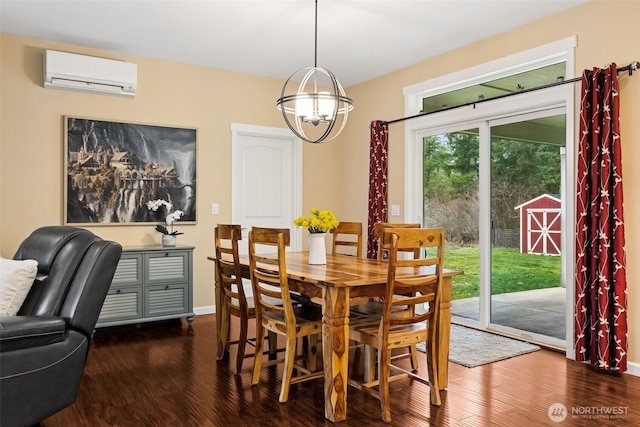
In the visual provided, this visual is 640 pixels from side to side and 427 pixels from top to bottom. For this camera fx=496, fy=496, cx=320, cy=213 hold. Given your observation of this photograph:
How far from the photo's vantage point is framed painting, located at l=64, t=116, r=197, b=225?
468 centimetres

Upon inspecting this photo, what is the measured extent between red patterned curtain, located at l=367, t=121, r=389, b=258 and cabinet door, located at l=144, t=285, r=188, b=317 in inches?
80.6

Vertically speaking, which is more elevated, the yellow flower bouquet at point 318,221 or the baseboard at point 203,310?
the yellow flower bouquet at point 318,221

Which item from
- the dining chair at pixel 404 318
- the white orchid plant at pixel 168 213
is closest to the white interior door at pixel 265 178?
the white orchid plant at pixel 168 213

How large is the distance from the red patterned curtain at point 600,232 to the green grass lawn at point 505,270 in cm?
54

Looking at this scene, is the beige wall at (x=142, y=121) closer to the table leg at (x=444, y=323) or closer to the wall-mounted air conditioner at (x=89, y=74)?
the wall-mounted air conditioner at (x=89, y=74)

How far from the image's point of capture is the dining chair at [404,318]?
102 inches

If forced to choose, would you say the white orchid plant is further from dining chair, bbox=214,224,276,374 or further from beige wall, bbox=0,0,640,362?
dining chair, bbox=214,224,276,374

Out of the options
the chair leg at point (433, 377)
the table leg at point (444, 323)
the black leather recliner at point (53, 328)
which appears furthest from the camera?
the table leg at point (444, 323)

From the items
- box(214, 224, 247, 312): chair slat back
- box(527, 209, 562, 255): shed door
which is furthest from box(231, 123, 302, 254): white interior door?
box(527, 209, 562, 255): shed door

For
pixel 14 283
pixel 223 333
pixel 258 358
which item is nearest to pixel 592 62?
pixel 258 358

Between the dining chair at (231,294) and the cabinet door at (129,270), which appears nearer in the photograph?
the dining chair at (231,294)

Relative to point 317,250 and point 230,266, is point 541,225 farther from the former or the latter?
point 230,266

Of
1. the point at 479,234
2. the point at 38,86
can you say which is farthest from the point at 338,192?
the point at 38,86

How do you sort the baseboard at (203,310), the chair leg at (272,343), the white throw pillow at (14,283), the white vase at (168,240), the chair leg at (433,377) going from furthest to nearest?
the baseboard at (203,310)
the white vase at (168,240)
the chair leg at (272,343)
the chair leg at (433,377)
the white throw pillow at (14,283)
